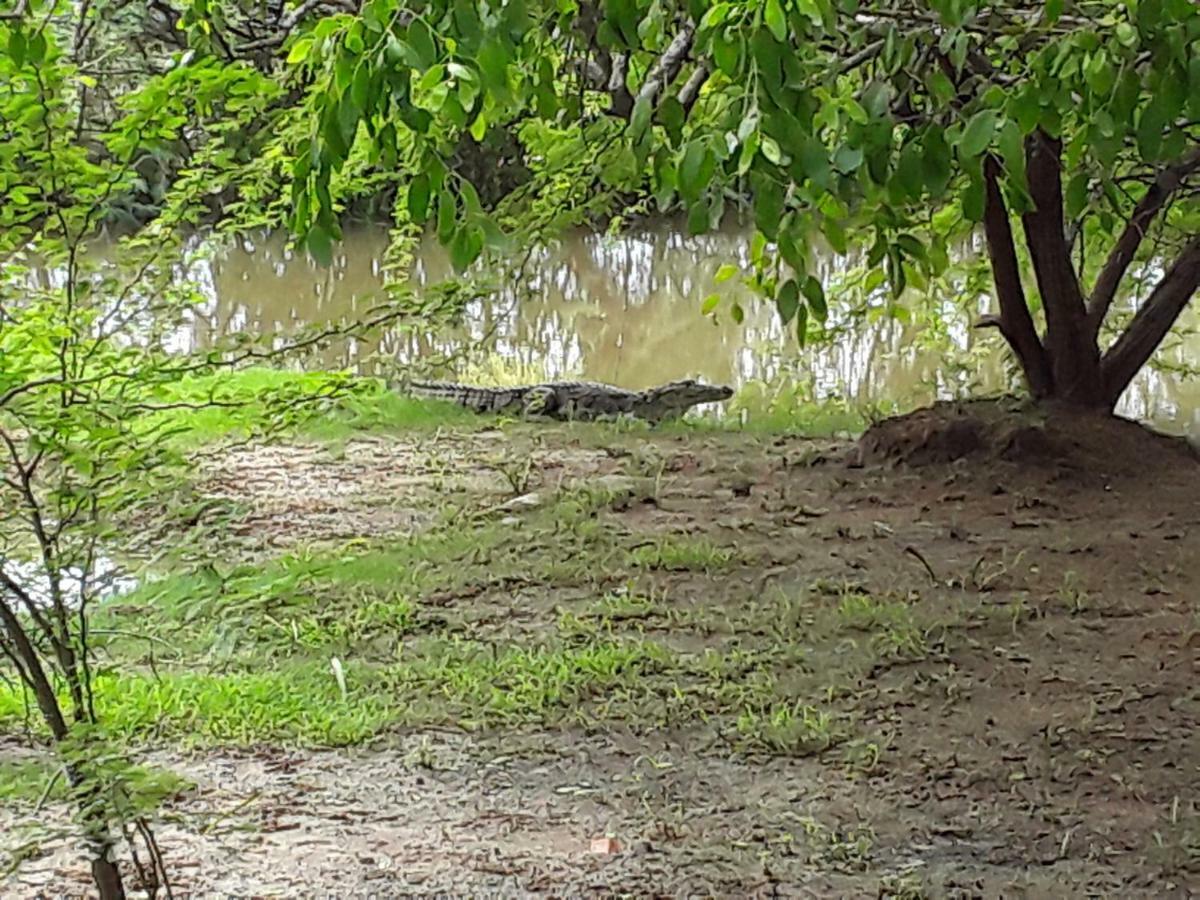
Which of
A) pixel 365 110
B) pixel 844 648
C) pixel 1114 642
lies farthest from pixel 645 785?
pixel 365 110

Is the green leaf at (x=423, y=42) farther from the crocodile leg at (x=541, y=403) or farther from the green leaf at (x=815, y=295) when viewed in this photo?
the crocodile leg at (x=541, y=403)

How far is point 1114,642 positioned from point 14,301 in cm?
280

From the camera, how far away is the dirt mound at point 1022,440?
514 cm

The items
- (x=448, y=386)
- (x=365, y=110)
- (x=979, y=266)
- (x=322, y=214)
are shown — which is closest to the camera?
(x=365, y=110)

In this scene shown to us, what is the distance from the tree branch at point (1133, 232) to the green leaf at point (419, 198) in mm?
3484

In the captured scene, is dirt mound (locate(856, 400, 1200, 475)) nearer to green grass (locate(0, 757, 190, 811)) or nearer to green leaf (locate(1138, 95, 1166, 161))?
green leaf (locate(1138, 95, 1166, 161))

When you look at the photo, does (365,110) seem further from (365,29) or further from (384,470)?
(384,470)

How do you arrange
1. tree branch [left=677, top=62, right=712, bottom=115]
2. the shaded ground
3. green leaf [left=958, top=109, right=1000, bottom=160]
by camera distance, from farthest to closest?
tree branch [left=677, top=62, right=712, bottom=115]
the shaded ground
green leaf [left=958, top=109, right=1000, bottom=160]

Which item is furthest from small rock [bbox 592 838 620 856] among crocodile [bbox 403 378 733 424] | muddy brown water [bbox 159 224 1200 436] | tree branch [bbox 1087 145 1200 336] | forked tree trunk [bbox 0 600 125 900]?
crocodile [bbox 403 378 733 424]

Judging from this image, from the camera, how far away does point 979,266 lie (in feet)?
23.8

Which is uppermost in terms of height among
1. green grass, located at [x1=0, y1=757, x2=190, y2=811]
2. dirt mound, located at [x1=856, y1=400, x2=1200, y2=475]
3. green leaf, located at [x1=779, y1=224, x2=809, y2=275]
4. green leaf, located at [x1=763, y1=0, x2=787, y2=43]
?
green leaf, located at [x1=763, y1=0, x2=787, y2=43]

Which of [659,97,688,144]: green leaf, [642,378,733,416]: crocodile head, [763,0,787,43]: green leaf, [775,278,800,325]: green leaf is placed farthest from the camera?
[642,378,733,416]: crocodile head

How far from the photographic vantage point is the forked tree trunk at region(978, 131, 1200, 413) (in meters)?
5.36

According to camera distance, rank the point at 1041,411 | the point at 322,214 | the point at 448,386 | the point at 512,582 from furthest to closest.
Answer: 1. the point at 448,386
2. the point at 1041,411
3. the point at 512,582
4. the point at 322,214
